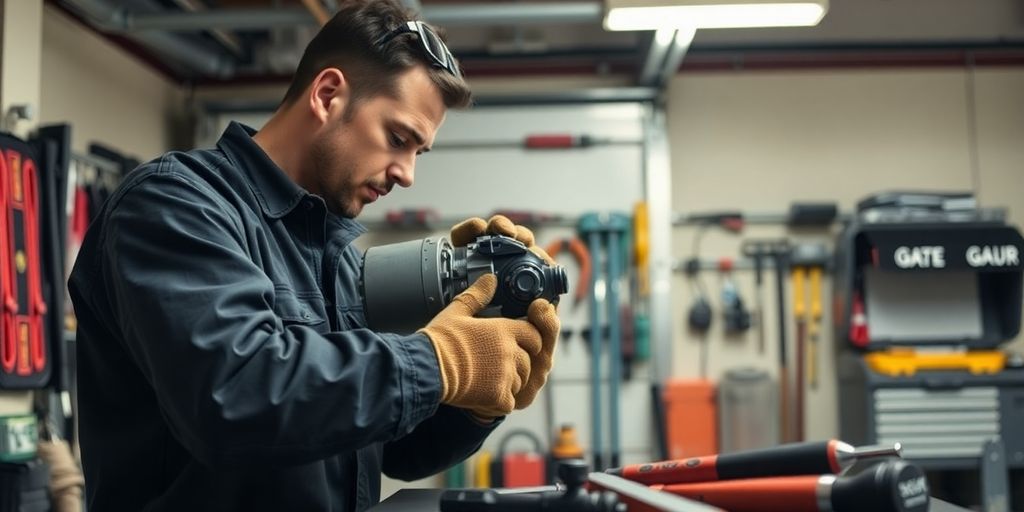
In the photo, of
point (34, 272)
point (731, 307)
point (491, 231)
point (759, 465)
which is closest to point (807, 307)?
point (731, 307)

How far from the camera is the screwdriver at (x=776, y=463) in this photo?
0.85 metres

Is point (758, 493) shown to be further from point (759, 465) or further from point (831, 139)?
point (831, 139)

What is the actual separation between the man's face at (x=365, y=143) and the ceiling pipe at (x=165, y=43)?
7.09 ft

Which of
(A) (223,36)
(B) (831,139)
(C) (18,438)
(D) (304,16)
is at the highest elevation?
(A) (223,36)

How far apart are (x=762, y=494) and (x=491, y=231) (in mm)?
589

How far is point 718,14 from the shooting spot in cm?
275

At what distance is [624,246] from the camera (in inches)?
153

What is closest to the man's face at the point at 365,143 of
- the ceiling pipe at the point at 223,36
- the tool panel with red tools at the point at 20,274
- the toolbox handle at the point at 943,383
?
the tool panel with red tools at the point at 20,274

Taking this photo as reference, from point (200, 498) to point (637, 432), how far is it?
2.98m

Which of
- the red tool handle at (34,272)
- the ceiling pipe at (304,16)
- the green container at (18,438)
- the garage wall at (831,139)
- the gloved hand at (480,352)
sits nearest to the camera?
the gloved hand at (480,352)

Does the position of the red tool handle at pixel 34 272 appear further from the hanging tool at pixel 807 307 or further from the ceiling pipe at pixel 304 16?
the hanging tool at pixel 807 307

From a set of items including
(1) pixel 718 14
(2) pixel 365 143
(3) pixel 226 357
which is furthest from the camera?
(1) pixel 718 14

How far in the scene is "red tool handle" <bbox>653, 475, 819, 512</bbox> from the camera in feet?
2.64

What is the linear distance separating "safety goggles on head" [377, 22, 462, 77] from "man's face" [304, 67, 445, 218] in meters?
0.02
